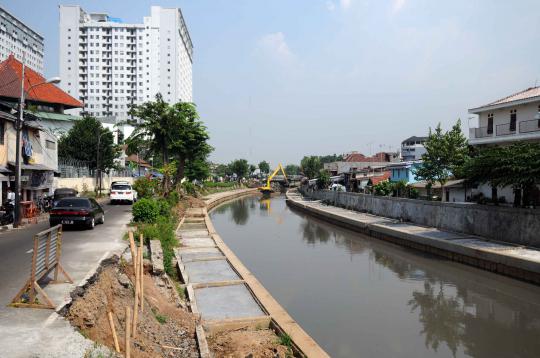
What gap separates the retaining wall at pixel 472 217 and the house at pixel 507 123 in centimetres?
360

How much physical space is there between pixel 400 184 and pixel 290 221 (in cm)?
1126

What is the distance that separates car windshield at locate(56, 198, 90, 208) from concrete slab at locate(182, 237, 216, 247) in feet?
14.9

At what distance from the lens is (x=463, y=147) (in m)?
31.8

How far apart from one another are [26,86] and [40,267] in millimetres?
47574

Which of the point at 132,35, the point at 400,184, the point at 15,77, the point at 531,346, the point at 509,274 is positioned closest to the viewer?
the point at 531,346

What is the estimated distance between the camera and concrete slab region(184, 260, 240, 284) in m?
13.3

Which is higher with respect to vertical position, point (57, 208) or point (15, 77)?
point (15, 77)

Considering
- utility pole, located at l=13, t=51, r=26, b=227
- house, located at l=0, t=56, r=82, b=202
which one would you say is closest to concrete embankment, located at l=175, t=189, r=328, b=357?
utility pole, located at l=13, t=51, r=26, b=227

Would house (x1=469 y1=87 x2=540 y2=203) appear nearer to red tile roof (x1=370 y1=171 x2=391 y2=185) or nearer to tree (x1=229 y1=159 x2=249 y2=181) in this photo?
red tile roof (x1=370 y1=171 x2=391 y2=185)

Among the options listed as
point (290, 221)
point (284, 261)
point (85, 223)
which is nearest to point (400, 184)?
point (290, 221)

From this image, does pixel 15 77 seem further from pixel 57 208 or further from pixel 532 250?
pixel 532 250

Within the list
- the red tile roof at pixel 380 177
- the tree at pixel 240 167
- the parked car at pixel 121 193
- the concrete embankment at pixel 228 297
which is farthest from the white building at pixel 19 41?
the concrete embankment at pixel 228 297

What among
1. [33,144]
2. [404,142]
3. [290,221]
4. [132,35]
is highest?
[132,35]

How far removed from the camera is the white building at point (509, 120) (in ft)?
89.6
